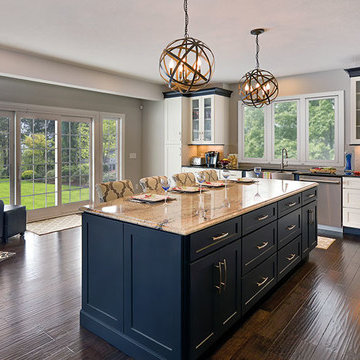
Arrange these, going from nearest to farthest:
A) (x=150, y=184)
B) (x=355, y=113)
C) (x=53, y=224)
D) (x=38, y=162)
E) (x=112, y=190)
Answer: (x=112, y=190), (x=150, y=184), (x=355, y=113), (x=53, y=224), (x=38, y=162)

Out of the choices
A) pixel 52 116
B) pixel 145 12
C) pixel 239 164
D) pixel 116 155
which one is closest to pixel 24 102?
pixel 52 116

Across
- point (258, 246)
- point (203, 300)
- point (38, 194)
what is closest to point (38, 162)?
point (38, 194)

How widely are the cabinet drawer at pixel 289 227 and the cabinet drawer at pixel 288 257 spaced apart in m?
0.07

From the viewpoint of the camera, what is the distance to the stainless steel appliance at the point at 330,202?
524cm

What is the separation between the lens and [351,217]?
5164 millimetres

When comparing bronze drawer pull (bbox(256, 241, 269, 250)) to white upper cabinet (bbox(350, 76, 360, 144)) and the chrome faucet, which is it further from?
the chrome faucet

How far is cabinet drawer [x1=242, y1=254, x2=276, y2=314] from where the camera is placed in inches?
98.0

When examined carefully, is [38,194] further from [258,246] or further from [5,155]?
[258,246]

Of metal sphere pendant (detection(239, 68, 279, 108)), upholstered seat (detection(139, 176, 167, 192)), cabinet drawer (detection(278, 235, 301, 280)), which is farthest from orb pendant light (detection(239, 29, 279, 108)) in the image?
cabinet drawer (detection(278, 235, 301, 280))

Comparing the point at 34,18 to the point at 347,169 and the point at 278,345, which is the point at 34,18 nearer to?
the point at 278,345

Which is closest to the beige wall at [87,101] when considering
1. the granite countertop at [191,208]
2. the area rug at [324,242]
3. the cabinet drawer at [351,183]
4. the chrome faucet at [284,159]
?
the chrome faucet at [284,159]

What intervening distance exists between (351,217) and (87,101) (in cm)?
528

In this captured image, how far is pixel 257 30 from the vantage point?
388 centimetres

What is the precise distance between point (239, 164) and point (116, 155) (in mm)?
2750
